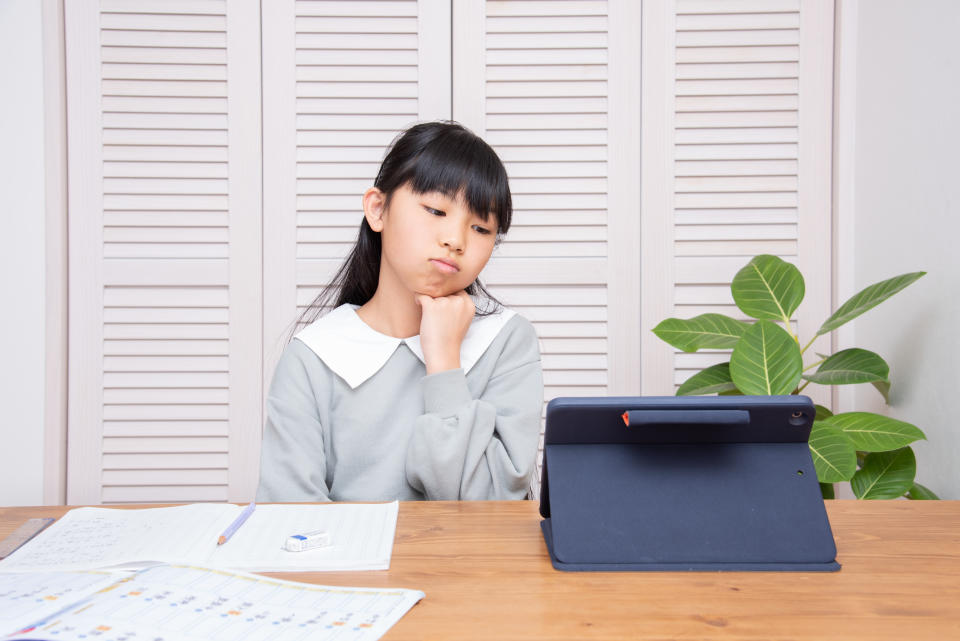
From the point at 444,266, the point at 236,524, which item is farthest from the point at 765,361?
the point at 236,524

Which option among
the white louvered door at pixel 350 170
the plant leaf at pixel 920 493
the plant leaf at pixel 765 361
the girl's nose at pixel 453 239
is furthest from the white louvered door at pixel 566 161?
the girl's nose at pixel 453 239

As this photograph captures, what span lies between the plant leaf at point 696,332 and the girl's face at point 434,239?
0.74 m

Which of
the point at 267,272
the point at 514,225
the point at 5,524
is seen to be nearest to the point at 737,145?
the point at 514,225

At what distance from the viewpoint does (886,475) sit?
5.21 ft

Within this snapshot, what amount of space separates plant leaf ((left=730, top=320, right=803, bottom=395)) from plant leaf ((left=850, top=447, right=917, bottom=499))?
0.31 m

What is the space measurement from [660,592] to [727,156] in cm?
172

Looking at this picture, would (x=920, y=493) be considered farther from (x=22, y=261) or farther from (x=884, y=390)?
(x=22, y=261)

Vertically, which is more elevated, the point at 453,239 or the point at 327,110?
the point at 327,110

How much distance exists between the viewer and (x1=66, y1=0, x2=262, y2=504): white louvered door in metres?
2.02

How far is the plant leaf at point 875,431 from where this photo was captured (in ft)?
4.80

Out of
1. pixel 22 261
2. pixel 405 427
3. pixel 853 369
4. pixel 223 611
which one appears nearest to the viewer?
pixel 223 611

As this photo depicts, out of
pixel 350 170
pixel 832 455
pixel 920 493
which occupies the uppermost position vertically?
pixel 350 170

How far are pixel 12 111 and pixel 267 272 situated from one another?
2.73ft

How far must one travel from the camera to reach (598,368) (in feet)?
6.79
